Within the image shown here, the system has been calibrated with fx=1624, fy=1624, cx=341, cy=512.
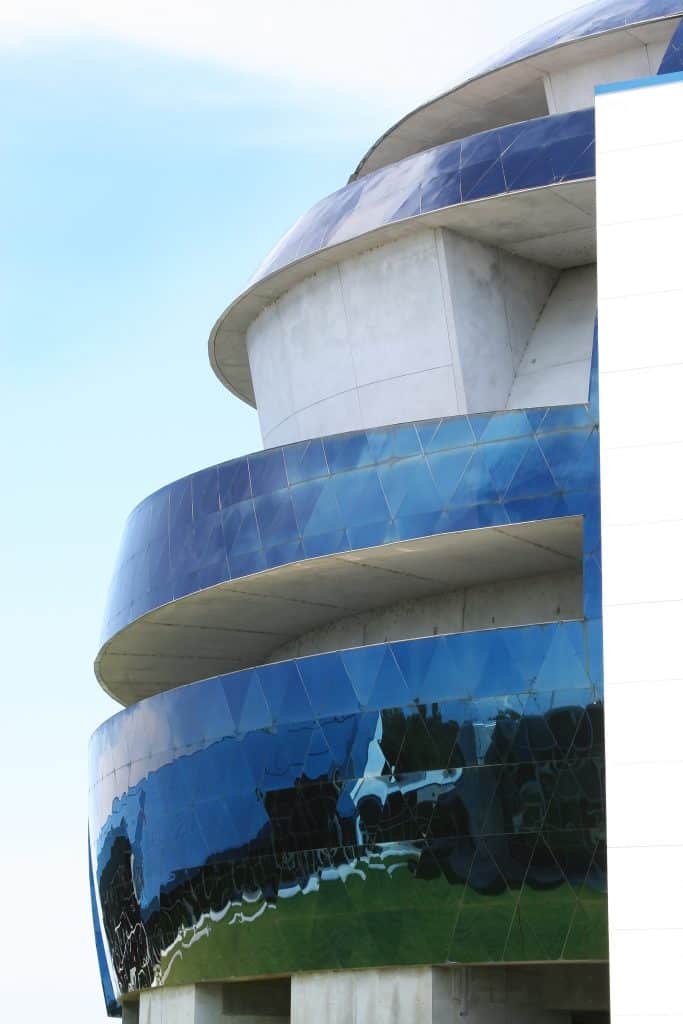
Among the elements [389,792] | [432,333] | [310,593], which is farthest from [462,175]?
[389,792]

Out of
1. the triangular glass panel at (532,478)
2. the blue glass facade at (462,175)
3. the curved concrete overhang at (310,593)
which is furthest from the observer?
the blue glass facade at (462,175)

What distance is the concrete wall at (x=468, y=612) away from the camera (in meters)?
25.1

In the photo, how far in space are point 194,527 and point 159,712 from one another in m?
3.06

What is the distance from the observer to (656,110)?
1220 centimetres

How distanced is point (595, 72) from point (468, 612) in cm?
949

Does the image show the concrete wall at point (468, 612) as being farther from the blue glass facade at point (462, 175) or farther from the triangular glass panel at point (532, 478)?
the blue glass facade at point (462, 175)

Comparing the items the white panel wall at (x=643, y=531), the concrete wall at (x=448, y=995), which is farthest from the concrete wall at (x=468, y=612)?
the white panel wall at (x=643, y=531)

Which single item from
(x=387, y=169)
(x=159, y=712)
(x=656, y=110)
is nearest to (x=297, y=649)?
(x=159, y=712)

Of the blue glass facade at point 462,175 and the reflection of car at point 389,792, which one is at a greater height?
the blue glass facade at point 462,175

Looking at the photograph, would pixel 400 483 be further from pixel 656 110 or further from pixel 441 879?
pixel 656 110

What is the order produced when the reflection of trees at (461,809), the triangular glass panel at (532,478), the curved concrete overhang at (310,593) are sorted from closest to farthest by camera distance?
the reflection of trees at (461,809) → the triangular glass panel at (532,478) → the curved concrete overhang at (310,593)

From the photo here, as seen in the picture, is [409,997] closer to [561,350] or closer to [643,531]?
[561,350]

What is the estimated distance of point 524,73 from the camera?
28.2 metres

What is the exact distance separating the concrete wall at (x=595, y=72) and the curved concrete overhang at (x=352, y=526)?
7.16m
